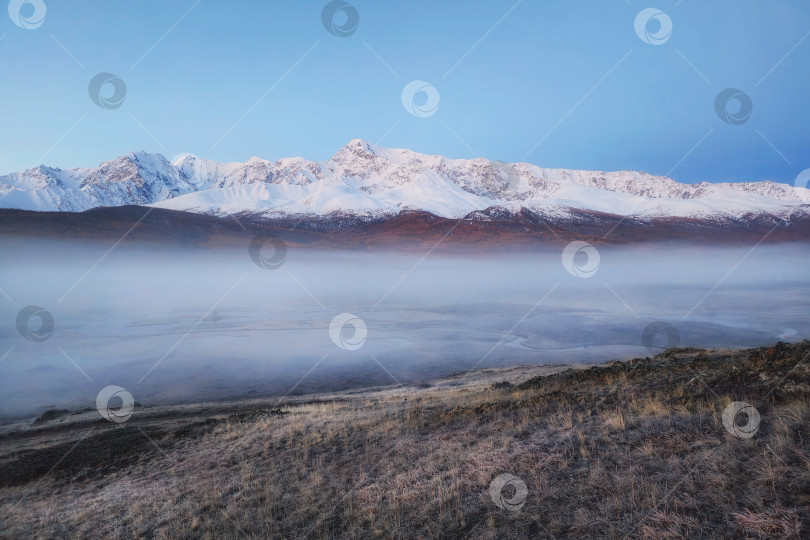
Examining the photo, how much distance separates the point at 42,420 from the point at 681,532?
36970 millimetres

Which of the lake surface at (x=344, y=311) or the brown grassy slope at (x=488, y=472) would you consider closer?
the brown grassy slope at (x=488, y=472)

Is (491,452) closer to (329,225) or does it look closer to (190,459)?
(190,459)

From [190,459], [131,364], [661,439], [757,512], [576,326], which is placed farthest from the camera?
[576,326]

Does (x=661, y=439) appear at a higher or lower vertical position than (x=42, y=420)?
lower

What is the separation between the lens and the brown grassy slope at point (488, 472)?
5320 mm

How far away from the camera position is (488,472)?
764 centimetres

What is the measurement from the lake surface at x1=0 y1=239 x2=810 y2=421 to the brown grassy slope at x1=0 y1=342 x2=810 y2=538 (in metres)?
21.5

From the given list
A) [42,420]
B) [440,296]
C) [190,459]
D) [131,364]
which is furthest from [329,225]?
[190,459]

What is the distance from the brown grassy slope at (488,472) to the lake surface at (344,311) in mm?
21473

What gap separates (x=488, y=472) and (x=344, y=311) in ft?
328

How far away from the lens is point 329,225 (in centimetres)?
19712

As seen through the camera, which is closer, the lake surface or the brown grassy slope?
the brown grassy slope

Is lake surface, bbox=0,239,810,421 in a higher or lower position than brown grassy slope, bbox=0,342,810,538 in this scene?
higher

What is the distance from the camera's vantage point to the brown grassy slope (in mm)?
5320
